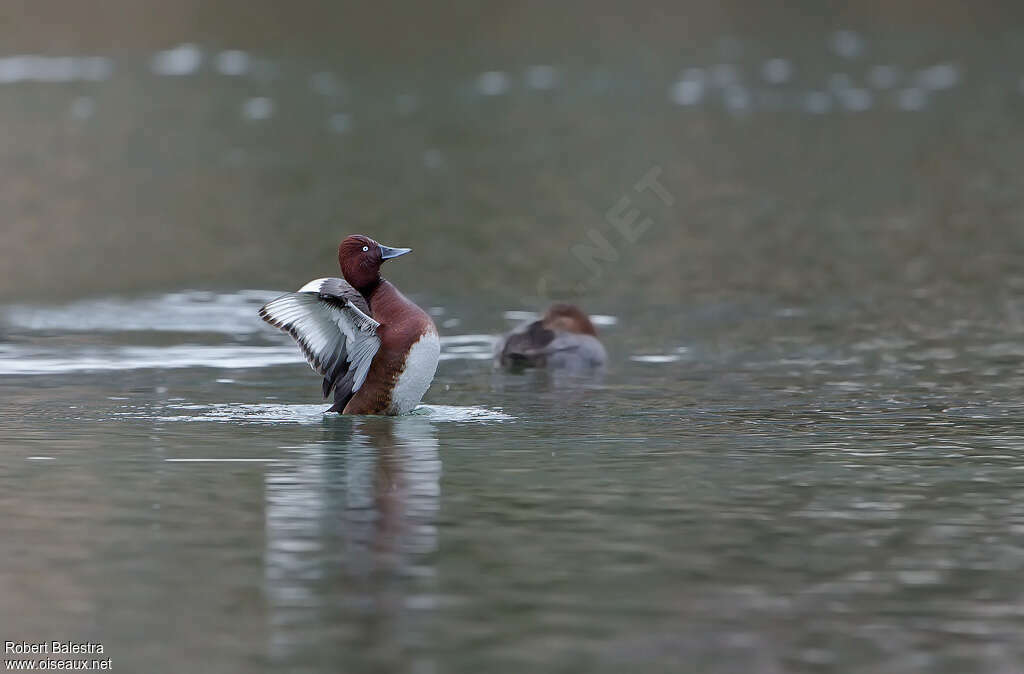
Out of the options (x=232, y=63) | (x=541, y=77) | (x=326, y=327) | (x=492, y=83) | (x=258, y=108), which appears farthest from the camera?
(x=232, y=63)

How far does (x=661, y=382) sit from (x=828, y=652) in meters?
8.58

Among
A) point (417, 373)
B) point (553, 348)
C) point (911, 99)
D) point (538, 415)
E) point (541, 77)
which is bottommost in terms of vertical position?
point (538, 415)

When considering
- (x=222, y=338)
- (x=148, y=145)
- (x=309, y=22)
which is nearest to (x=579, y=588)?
(x=222, y=338)

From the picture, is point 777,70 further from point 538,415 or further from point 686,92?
point 538,415

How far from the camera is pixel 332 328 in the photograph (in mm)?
14320

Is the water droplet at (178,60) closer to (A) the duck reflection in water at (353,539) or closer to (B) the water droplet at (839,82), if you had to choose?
(B) the water droplet at (839,82)

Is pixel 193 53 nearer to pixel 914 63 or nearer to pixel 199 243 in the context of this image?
pixel 914 63

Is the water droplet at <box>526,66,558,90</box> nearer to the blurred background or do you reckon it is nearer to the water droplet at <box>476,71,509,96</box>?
the blurred background

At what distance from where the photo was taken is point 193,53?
3447 inches

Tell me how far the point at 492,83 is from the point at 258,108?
12.0 meters

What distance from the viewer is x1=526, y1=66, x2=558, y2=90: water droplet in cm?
6575

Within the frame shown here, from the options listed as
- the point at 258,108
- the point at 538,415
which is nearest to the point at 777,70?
the point at 258,108

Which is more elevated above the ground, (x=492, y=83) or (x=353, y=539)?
(x=492, y=83)

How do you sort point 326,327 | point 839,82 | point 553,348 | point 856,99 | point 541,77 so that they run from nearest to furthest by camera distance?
point 326,327
point 553,348
point 856,99
point 839,82
point 541,77
